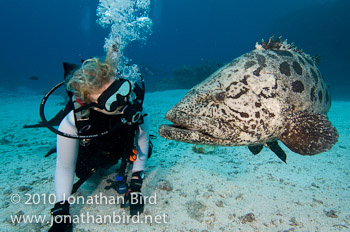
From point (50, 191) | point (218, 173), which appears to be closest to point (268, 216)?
point (218, 173)

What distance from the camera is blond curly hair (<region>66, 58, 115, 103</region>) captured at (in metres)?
2.14

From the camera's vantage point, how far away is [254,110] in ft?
7.32

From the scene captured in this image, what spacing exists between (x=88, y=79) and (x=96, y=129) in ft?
2.32

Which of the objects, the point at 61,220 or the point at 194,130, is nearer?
the point at 194,130

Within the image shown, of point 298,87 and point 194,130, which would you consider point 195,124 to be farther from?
point 298,87

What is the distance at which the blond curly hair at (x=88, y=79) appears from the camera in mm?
2139

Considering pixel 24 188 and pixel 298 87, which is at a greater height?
pixel 298 87

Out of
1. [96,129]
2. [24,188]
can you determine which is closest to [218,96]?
[96,129]

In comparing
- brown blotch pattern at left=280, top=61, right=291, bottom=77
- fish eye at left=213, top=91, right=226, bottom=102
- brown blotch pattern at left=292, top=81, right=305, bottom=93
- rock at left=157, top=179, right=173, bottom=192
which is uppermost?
brown blotch pattern at left=280, top=61, right=291, bottom=77

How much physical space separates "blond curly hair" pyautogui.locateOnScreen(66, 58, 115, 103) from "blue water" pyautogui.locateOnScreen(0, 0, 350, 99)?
26448mm

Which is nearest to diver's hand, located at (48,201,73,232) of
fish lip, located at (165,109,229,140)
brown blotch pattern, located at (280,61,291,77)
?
fish lip, located at (165,109,229,140)

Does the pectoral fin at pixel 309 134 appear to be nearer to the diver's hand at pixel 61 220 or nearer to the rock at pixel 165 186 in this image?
the rock at pixel 165 186

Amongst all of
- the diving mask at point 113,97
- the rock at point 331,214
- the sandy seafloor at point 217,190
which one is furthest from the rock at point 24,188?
the rock at point 331,214

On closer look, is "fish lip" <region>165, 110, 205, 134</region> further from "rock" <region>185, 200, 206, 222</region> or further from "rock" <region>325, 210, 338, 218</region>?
"rock" <region>325, 210, 338, 218</region>
